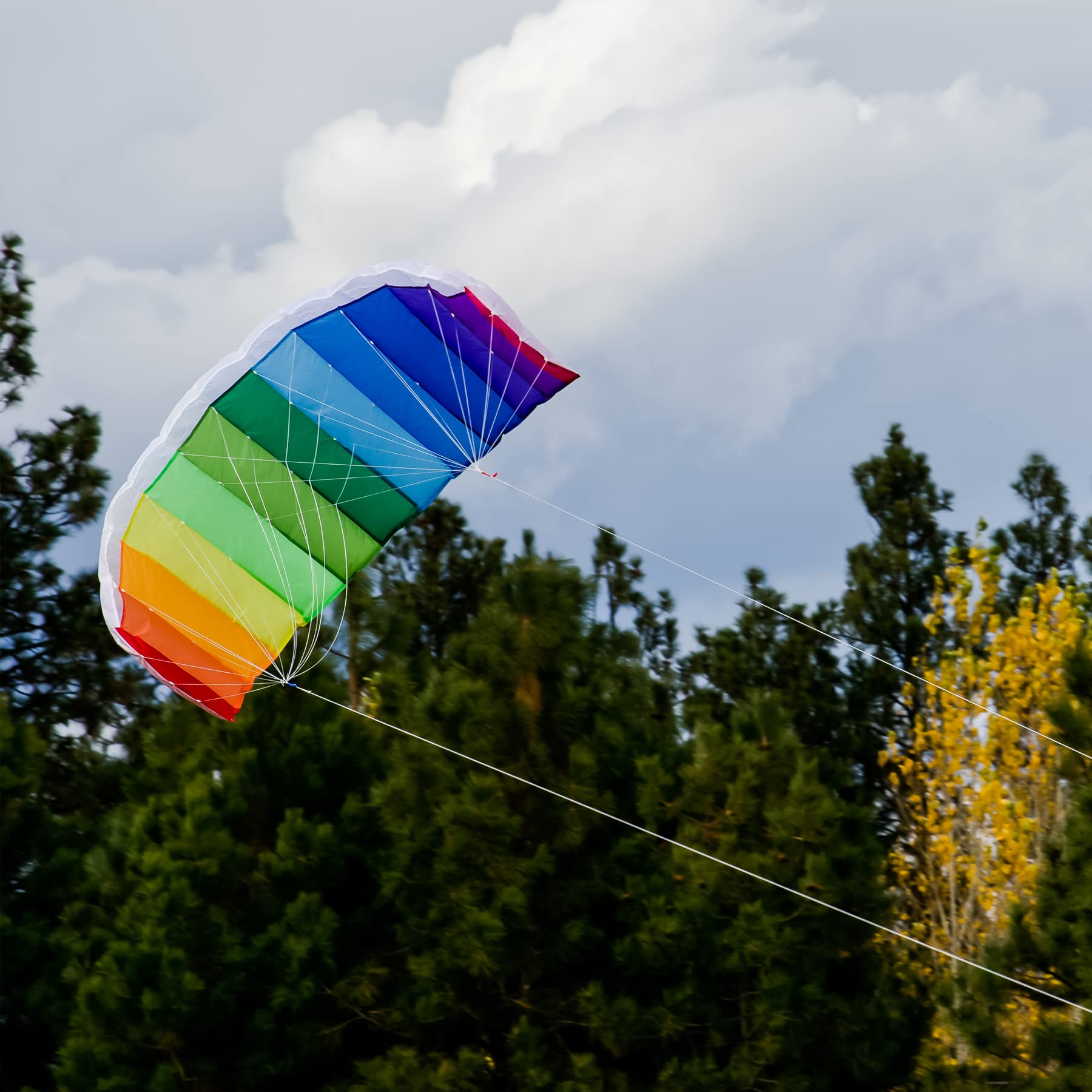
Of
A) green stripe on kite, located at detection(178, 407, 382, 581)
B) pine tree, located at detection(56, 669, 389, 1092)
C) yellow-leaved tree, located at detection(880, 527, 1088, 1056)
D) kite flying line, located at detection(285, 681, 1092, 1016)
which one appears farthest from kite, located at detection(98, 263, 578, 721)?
yellow-leaved tree, located at detection(880, 527, 1088, 1056)

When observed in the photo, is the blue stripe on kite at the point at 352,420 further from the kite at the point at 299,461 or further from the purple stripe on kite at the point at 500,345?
the purple stripe on kite at the point at 500,345

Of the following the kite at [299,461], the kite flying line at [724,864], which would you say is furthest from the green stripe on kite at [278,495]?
the kite flying line at [724,864]

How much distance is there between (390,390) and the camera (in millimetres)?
8188

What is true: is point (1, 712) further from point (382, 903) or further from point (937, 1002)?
point (937, 1002)

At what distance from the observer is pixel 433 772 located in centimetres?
882

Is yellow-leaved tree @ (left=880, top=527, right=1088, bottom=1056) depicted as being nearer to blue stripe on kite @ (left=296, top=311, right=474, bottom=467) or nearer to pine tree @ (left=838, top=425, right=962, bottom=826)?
pine tree @ (left=838, top=425, right=962, bottom=826)

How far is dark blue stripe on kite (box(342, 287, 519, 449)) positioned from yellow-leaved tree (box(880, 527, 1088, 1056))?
232 inches

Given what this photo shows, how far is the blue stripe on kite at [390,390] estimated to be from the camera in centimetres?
790

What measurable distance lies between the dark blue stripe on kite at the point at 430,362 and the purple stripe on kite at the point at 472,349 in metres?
0.03

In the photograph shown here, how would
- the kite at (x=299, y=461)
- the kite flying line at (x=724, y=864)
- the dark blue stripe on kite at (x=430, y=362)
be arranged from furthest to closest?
the dark blue stripe on kite at (x=430, y=362)
the kite at (x=299, y=461)
the kite flying line at (x=724, y=864)

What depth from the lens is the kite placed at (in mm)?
7469

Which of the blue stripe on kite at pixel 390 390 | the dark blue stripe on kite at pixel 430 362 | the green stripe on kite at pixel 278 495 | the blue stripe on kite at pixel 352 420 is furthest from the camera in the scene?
Answer: the dark blue stripe on kite at pixel 430 362

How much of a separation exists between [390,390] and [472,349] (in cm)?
51

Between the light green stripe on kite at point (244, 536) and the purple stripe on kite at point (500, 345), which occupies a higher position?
the purple stripe on kite at point (500, 345)
